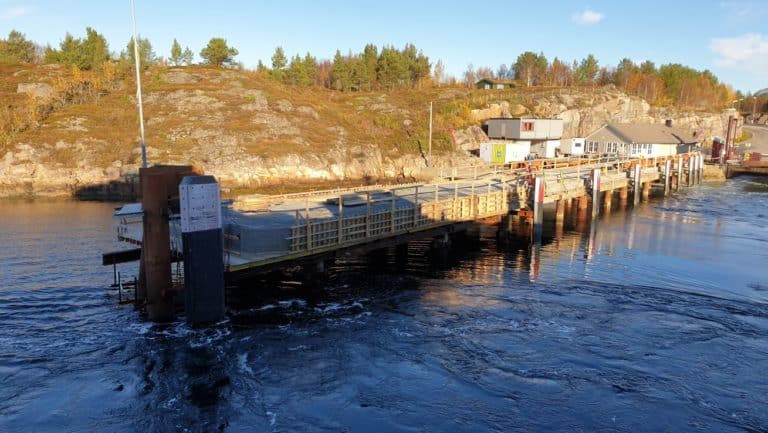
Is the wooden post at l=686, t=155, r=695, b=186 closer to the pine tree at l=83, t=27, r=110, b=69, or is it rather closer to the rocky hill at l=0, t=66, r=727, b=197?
the rocky hill at l=0, t=66, r=727, b=197

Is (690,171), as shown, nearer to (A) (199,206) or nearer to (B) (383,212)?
(B) (383,212)

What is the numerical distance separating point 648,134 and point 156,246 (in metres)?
87.7

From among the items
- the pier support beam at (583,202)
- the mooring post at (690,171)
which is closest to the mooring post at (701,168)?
the mooring post at (690,171)

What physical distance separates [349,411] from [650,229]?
1570 inches

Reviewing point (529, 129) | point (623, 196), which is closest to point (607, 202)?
point (623, 196)

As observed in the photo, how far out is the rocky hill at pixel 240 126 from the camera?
237 ft

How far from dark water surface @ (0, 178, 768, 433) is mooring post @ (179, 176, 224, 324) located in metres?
Result: 1.22

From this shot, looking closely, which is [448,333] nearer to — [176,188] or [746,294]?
[176,188]

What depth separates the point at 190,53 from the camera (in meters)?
134

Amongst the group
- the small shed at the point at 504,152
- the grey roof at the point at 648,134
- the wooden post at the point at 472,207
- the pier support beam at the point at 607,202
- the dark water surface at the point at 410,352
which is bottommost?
the dark water surface at the point at 410,352

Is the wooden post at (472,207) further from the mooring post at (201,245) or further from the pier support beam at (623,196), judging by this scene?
the pier support beam at (623,196)

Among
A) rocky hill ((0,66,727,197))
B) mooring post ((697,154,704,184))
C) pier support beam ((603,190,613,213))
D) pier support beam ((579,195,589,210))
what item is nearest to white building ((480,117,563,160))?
rocky hill ((0,66,727,197))

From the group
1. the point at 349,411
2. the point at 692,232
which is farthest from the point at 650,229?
the point at 349,411

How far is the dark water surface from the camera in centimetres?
1736
